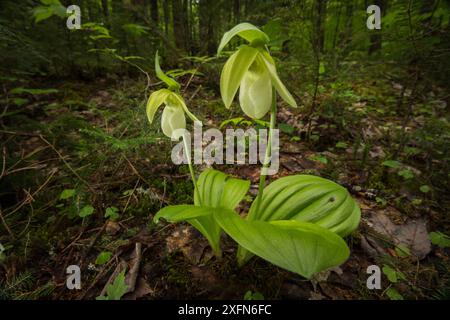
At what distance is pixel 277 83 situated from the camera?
1045mm

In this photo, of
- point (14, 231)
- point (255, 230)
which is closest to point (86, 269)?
point (14, 231)

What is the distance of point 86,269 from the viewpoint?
149 cm

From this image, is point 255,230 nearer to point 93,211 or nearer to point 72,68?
point 93,211

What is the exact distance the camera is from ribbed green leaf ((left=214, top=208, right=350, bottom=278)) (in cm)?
88

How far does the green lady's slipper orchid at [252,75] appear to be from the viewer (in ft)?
3.48

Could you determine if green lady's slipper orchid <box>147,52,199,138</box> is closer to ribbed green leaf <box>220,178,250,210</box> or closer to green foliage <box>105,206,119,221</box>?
ribbed green leaf <box>220,178,250,210</box>

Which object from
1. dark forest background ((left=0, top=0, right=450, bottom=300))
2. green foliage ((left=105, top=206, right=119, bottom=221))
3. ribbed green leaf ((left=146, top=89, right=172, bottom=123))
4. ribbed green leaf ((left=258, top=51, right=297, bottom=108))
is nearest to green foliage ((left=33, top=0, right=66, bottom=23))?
dark forest background ((left=0, top=0, right=450, bottom=300))

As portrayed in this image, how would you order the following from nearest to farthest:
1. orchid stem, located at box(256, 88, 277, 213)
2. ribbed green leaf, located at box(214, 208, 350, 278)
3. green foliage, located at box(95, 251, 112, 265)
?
ribbed green leaf, located at box(214, 208, 350, 278) < orchid stem, located at box(256, 88, 277, 213) < green foliage, located at box(95, 251, 112, 265)

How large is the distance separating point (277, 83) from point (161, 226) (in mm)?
1295

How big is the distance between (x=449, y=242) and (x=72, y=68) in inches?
219

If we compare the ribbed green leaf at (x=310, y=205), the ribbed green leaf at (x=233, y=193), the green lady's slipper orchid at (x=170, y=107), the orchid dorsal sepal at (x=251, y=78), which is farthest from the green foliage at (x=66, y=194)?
the orchid dorsal sepal at (x=251, y=78)

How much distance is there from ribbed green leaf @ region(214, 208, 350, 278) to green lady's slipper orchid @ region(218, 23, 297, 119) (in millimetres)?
560

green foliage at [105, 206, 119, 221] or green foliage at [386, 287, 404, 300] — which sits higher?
green foliage at [105, 206, 119, 221]
